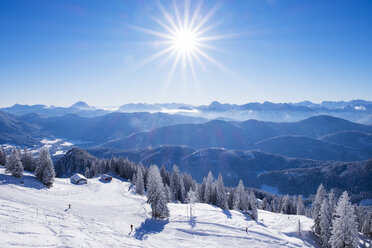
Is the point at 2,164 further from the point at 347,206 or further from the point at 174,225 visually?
the point at 347,206

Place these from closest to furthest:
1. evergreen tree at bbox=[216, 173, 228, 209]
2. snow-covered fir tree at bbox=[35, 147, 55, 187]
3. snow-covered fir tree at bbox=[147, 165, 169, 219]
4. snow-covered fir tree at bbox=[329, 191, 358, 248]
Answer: snow-covered fir tree at bbox=[329, 191, 358, 248] → snow-covered fir tree at bbox=[147, 165, 169, 219] → snow-covered fir tree at bbox=[35, 147, 55, 187] → evergreen tree at bbox=[216, 173, 228, 209]

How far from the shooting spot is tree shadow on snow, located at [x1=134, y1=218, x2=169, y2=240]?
3533cm

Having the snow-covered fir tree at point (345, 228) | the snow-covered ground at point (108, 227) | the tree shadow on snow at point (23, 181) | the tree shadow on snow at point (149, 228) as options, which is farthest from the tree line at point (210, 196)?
the snow-covered ground at point (108, 227)

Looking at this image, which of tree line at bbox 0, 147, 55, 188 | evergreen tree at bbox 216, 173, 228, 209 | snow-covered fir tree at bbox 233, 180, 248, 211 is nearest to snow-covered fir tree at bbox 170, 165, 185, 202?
evergreen tree at bbox 216, 173, 228, 209

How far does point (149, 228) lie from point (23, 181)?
128ft

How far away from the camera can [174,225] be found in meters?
41.8

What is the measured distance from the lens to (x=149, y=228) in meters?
39.2

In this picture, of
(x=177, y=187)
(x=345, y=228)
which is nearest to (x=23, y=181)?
(x=177, y=187)

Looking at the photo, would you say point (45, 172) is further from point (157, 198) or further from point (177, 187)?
point (177, 187)

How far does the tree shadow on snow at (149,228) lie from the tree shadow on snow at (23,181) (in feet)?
110

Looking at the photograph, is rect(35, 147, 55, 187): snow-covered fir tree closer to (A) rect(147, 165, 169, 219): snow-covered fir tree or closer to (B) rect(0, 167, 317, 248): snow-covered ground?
(B) rect(0, 167, 317, 248): snow-covered ground

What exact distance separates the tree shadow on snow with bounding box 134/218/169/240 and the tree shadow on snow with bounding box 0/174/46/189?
110 feet

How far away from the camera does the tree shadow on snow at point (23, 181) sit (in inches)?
2007

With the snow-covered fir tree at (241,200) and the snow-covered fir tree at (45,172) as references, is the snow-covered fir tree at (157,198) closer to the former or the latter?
the snow-covered fir tree at (45,172)
